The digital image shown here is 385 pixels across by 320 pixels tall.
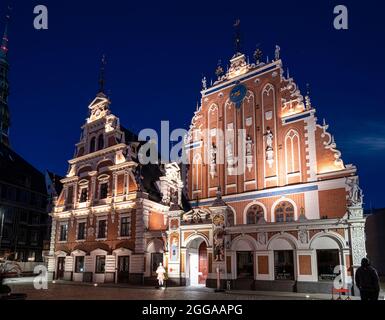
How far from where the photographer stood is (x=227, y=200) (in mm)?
28391

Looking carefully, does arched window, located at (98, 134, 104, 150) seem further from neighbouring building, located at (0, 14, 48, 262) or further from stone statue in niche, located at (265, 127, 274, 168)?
neighbouring building, located at (0, 14, 48, 262)

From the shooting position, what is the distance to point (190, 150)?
3198cm

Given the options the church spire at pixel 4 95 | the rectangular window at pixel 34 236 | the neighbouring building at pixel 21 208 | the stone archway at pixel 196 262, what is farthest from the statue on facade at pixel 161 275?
the church spire at pixel 4 95

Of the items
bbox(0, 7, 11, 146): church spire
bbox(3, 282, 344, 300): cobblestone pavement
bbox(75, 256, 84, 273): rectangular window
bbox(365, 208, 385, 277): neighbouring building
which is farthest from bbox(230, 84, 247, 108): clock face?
bbox(0, 7, 11, 146): church spire

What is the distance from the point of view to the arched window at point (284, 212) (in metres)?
25.1

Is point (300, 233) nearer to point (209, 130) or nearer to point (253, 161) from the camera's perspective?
point (253, 161)

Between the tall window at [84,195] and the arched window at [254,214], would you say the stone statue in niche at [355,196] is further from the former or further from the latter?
the tall window at [84,195]

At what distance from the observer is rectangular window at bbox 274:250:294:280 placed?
22.2m

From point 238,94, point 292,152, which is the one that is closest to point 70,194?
point 238,94

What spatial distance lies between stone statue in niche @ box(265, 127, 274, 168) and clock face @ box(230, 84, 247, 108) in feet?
13.2

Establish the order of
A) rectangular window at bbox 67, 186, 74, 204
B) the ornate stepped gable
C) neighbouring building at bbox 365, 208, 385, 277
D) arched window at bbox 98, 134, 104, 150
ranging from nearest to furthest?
the ornate stepped gable → arched window at bbox 98, 134, 104, 150 → rectangular window at bbox 67, 186, 74, 204 → neighbouring building at bbox 365, 208, 385, 277

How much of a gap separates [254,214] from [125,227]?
11.2 meters

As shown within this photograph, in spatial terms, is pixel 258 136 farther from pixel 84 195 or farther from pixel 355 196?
pixel 84 195
